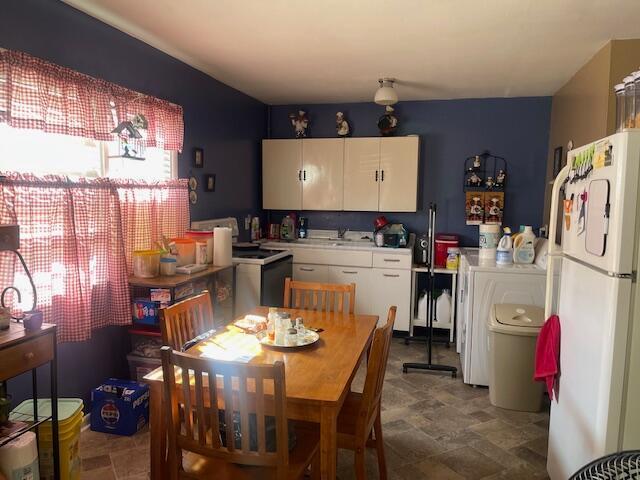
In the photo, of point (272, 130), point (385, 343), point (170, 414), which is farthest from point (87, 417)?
point (272, 130)

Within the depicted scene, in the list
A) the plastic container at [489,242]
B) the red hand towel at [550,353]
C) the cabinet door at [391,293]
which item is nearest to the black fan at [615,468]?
the red hand towel at [550,353]

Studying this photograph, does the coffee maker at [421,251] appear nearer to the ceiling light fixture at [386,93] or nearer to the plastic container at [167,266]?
the ceiling light fixture at [386,93]

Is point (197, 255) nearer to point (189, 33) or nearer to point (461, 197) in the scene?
point (189, 33)

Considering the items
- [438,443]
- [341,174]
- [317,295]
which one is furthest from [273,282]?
[438,443]

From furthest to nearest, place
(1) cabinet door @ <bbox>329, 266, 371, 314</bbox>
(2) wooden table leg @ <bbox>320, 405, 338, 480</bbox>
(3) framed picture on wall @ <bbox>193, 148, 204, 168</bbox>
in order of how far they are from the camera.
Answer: (1) cabinet door @ <bbox>329, 266, 371, 314</bbox> < (3) framed picture on wall @ <bbox>193, 148, 204, 168</bbox> < (2) wooden table leg @ <bbox>320, 405, 338, 480</bbox>

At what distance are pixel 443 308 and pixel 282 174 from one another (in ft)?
7.05

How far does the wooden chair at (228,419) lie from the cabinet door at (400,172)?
10.7 ft

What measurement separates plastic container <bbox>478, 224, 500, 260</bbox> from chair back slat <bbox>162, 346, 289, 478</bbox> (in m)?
2.45

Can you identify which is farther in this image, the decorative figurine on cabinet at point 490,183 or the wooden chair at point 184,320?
the decorative figurine on cabinet at point 490,183

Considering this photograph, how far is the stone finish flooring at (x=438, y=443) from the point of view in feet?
7.79

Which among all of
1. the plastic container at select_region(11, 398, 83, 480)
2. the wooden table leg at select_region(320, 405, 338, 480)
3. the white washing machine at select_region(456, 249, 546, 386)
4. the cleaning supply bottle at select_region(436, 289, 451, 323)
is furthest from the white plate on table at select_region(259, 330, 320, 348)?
the cleaning supply bottle at select_region(436, 289, 451, 323)

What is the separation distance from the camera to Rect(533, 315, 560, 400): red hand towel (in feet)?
7.16

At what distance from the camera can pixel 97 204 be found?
2.62 meters

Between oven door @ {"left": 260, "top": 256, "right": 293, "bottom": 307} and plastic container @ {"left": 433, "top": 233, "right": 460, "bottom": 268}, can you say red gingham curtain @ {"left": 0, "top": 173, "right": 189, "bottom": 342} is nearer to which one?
oven door @ {"left": 260, "top": 256, "right": 293, "bottom": 307}
